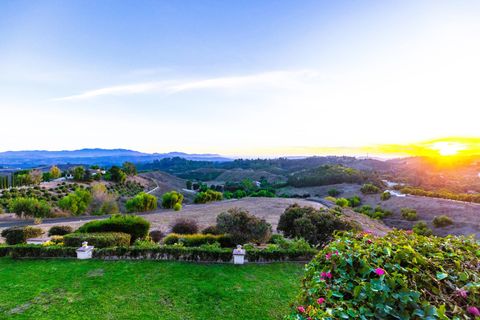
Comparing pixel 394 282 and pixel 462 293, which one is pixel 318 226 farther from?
pixel 394 282

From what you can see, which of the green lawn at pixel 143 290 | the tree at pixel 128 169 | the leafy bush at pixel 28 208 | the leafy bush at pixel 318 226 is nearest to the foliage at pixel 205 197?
the leafy bush at pixel 28 208

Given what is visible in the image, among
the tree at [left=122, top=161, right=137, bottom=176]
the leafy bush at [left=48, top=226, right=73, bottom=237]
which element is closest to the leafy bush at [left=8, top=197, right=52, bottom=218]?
the leafy bush at [left=48, top=226, right=73, bottom=237]

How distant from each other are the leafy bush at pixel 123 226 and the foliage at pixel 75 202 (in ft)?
62.1

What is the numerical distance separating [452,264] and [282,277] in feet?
18.5

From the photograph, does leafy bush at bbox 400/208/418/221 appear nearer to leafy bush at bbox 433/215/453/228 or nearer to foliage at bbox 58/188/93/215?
leafy bush at bbox 433/215/453/228

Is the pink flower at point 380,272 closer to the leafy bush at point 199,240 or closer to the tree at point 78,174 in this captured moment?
the leafy bush at point 199,240

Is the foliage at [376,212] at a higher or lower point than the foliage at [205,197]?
lower

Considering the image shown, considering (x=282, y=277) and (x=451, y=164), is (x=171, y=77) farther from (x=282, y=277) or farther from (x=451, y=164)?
(x=451, y=164)

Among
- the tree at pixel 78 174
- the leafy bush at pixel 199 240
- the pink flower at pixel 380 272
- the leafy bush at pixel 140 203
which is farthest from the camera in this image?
the tree at pixel 78 174

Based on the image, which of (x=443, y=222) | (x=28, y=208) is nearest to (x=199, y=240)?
(x=28, y=208)

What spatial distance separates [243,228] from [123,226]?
19.8 ft

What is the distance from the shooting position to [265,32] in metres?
17.2

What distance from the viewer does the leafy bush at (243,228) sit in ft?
41.7

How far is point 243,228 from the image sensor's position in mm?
12844
